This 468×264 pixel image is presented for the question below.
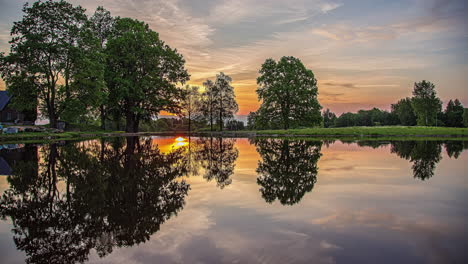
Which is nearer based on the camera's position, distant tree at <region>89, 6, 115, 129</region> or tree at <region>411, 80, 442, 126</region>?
distant tree at <region>89, 6, 115, 129</region>

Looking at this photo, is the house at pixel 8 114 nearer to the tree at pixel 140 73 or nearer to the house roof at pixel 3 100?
the house roof at pixel 3 100

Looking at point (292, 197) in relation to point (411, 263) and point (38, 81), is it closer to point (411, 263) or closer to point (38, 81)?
point (411, 263)

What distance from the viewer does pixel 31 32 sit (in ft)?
113

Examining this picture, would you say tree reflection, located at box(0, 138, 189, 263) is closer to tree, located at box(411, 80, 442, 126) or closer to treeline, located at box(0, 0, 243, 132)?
treeline, located at box(0, 0, 243, 132)

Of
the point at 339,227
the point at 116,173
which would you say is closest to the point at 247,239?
the point at 339,227

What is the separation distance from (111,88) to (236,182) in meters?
43.5

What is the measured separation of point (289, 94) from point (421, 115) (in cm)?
5325

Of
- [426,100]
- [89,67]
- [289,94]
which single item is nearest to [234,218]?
[89,67]

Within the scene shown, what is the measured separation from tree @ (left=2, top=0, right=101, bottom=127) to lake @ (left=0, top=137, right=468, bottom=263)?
31.3 metres

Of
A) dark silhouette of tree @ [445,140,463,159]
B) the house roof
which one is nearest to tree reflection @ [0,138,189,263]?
dark silhouette of tree @ [445,140,463,159]

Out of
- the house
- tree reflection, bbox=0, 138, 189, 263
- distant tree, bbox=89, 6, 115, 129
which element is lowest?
tree reflection, bbox=0, 138, 189, 263

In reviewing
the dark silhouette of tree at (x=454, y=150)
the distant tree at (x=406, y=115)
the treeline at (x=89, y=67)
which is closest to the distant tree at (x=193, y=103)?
the treeline at (x=89, y=67)

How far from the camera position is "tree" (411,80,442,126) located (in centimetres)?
8144

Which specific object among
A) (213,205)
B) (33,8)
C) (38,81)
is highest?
(33,8)
